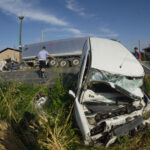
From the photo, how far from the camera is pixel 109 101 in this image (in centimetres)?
317

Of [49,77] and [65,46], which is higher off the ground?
[65,46]

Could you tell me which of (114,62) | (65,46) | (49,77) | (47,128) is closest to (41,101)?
(47,128)

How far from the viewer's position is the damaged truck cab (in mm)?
2572

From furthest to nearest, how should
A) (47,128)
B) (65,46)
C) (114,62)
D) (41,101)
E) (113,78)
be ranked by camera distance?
(65,46)
(41,101)
(114,62)
(113,78)
(47,128)

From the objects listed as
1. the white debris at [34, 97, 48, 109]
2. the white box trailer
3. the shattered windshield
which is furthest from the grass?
the white box trailer

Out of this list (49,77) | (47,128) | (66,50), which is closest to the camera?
(47,128)

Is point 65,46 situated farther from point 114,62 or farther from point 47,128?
point 47,128

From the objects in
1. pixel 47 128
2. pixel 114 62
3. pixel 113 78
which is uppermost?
pixel 114 62

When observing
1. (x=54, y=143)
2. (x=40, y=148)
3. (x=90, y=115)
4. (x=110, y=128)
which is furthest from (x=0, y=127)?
(x=110, y=128)

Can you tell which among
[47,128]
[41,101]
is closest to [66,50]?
[41,101]

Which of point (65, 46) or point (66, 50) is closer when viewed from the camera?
point (66, 50)

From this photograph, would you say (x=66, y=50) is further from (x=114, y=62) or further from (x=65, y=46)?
(x=114, y=62)

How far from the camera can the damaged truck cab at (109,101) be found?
257cm

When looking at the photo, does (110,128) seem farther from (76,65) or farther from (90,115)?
(76,65)
